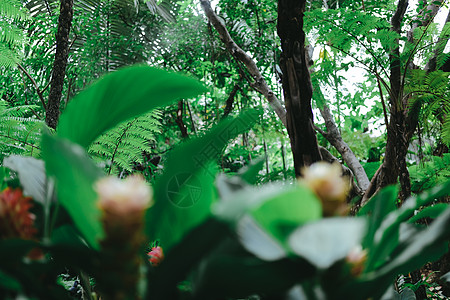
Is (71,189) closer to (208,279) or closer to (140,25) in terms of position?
(208,279)

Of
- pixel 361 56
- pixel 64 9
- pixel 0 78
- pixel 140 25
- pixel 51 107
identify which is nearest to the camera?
pixel 51 107

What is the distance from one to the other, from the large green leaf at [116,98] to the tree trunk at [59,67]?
769mm

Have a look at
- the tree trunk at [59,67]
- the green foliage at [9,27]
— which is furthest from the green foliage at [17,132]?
the green foliage at [9,27]

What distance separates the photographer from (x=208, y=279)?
0.12m

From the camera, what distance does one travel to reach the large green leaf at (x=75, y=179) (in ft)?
0.42

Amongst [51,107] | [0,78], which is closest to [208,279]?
[51,107]

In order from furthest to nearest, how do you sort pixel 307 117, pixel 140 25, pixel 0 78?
pixel 140 25
pixel 0 78
pixel 307 117

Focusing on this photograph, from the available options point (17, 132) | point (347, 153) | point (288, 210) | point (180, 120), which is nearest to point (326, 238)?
point (288, 210)

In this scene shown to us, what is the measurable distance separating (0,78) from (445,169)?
10.7ft

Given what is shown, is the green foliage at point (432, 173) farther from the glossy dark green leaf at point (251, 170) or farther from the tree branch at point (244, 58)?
the glossy dark green leaf at point (251, 170)

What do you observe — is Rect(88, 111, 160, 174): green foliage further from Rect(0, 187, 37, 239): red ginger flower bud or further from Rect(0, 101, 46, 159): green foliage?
Rect(0, 187, 37, 239): red ginger flower bud

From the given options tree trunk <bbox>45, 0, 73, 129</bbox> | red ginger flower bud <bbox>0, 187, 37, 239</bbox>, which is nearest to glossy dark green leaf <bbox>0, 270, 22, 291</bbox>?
red ginger flower bud <bbox>0, 187, 37, 239</bbox>

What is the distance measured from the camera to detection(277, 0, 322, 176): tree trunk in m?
0.37

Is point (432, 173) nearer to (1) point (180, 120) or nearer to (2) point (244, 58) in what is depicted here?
(2) point (244, 58)
